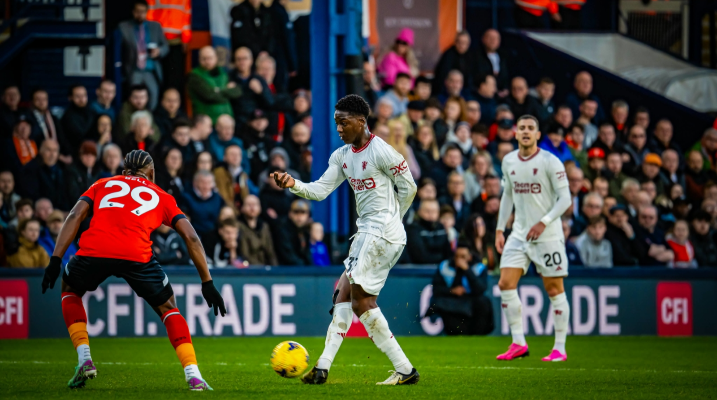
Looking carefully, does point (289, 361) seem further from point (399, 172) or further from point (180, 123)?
point (180, 123)

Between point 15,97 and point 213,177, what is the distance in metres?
3.07

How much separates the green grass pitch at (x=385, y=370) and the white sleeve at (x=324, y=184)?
57.5 inches

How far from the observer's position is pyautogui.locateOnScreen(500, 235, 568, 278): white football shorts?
1032cm

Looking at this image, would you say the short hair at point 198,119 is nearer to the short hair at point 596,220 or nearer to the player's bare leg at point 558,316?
the short hair at point 596,220

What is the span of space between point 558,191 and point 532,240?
55cm

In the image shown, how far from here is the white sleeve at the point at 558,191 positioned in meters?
10.0

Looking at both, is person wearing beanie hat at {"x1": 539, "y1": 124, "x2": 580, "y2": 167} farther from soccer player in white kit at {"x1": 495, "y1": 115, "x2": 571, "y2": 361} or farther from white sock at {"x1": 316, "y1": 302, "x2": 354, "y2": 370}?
white sock at {"x1": 316, "y1": 302, "x2": 354, "y2": 370}

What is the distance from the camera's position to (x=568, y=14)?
20141mm

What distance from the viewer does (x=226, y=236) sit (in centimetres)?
1351

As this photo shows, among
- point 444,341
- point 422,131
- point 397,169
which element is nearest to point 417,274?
point 444,341

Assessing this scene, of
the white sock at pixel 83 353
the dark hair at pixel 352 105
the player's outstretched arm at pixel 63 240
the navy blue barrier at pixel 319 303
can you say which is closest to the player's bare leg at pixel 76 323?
the white sock at pixel 83 353

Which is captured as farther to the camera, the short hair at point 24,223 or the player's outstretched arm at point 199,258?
the short hair at point 24,223

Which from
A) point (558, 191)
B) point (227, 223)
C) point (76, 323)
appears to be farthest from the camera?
point (227, 223)

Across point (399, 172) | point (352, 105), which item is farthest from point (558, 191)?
point (352, 105)
